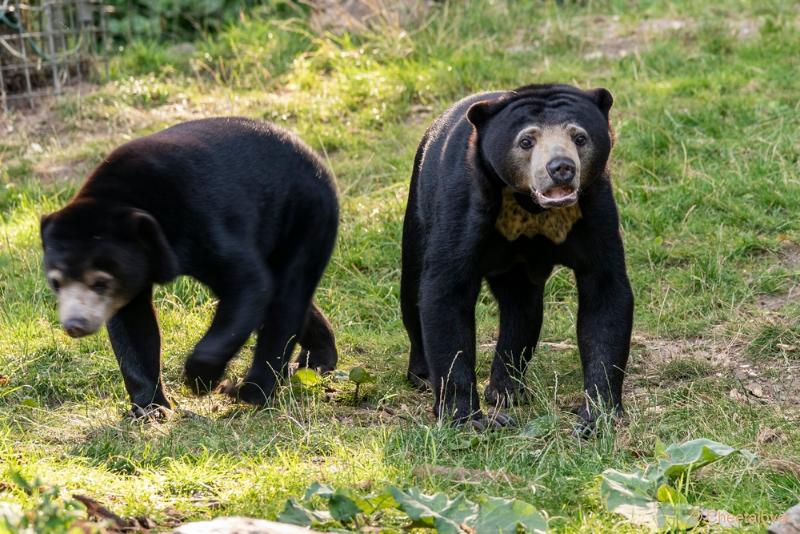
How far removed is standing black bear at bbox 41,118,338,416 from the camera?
5297 millimetres

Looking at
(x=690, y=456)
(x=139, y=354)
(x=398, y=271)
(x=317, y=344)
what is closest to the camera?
(x=690, y=456)

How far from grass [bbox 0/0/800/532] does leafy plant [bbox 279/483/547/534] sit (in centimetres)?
31

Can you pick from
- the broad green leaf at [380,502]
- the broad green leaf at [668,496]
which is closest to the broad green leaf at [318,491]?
the broad green leaf at [380,502]

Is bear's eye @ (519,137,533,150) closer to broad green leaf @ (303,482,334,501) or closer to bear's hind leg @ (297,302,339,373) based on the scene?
bear's hind leg @ (297,302,339,373)

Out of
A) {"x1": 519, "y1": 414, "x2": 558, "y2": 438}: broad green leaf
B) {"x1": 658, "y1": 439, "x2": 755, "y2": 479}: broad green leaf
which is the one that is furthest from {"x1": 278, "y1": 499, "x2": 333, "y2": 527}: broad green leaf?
{"x1": 519, "y1": 414, "x2": 558, "y2": 438}: broad green leaf

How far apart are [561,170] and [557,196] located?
0.14 metres

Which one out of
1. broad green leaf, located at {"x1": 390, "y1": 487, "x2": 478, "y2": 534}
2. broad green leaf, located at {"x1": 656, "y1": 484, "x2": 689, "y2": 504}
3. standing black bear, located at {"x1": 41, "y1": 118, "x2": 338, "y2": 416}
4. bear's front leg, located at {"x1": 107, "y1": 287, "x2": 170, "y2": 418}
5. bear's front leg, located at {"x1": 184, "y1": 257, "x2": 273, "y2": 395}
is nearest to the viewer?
broad green leaf, located at {"x1": 390, "y1": 487, "x2": 478, "y2": 534}

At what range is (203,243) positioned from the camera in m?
5.52

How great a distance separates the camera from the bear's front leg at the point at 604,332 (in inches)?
215

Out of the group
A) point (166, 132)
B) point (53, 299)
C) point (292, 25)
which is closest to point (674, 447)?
point (166, 132)

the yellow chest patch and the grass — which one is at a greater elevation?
the yellow chest patch

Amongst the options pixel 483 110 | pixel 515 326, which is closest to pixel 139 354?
pixel 515 326

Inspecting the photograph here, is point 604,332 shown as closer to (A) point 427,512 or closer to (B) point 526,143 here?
(B) point 526,143

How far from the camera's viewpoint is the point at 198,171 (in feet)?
18.6
